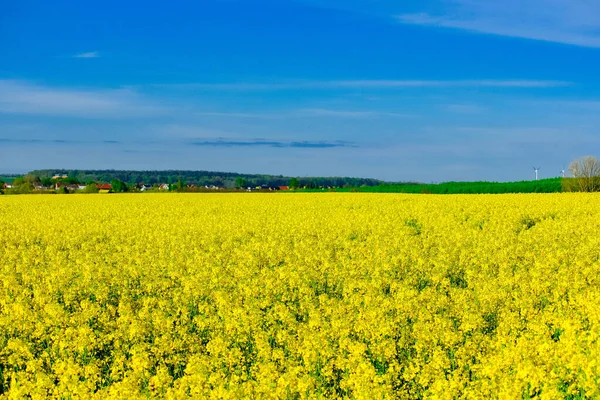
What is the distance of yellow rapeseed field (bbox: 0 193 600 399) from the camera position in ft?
22.7

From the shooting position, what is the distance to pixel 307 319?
34.0 feet

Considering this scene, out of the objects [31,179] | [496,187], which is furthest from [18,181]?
[496,187]

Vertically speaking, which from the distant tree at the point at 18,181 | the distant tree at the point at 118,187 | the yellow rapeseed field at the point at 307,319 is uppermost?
the distant tree at the point at 18,181

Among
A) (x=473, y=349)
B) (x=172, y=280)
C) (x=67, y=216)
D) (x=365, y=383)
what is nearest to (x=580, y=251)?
(x=473, y=349)

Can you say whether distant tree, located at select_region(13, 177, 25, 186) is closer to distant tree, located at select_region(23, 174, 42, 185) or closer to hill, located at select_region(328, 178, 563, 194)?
distant tree, located at select_region(23, 174, 42, 185)

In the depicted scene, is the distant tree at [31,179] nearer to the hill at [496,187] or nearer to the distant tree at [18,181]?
the distant tree at [18,181]

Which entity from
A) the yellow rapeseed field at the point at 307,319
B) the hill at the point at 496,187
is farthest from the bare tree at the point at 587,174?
the yellow rapeseed field at the point at 307,319

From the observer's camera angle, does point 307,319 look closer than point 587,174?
Yes

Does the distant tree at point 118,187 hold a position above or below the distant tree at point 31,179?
below

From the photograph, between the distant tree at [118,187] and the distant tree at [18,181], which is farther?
the distant tree at [118,187]

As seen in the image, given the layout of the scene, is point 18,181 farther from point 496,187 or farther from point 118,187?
point 496,187

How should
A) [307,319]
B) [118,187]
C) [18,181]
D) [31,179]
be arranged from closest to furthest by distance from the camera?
[307,319]
[118,187]
[18,181]
[31,179]

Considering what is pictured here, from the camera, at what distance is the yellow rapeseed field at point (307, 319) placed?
691 cm

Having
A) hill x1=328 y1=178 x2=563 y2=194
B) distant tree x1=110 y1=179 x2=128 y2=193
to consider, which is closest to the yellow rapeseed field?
hill x1=328 y1=178 x2=563 y2=194
